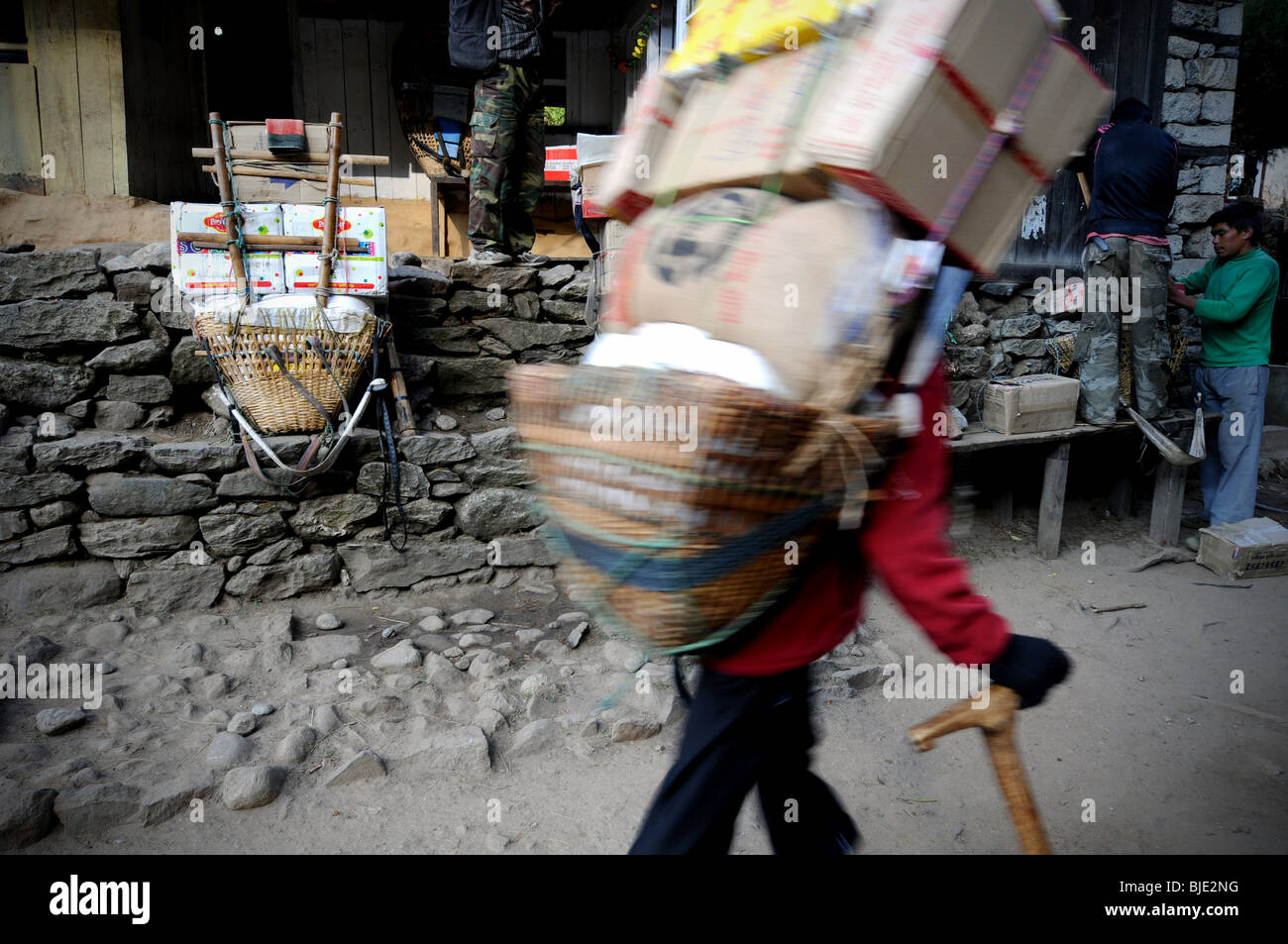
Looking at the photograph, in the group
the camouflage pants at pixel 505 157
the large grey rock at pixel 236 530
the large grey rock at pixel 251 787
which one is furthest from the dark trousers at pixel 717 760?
the camouflage pants at pixel 505 157

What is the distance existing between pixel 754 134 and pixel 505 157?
402cm

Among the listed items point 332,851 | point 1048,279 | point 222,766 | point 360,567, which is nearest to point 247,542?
point 360,567

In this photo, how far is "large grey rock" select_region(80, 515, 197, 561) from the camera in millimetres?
4109

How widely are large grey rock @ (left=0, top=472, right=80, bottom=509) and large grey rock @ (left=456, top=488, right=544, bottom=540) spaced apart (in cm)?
188

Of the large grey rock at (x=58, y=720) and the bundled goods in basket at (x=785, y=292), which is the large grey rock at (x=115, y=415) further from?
the bundled goods in basket at (x=785, y=292)

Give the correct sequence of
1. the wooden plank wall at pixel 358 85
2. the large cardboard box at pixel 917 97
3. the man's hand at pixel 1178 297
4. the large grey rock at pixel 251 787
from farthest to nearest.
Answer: the wooden plank wall at pixel 358 85 < the man's hand at pixel 1178 297 < the large grey rock at pixel 251 787 < the large cardboard box at pixel 917 97

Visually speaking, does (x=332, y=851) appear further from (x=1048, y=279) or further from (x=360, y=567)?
(x=1048, y=279)

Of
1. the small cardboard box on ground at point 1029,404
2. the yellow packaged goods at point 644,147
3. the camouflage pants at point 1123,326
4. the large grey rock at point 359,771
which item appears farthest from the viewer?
the camouflage pants at point 1123,326

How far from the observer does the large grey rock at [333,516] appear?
433cm

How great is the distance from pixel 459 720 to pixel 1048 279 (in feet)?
17.5

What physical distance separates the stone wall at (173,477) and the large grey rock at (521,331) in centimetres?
34

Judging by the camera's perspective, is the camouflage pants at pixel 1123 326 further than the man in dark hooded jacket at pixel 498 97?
Yes
